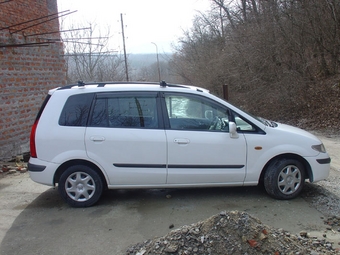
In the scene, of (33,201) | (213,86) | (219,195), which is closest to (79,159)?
(33,201)

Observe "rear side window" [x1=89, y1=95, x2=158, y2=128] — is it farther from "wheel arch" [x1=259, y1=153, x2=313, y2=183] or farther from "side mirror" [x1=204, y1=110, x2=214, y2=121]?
"wheel arch" [x1=259, y1=153, x2=313, y2=183]

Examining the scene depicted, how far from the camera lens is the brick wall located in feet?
26.3

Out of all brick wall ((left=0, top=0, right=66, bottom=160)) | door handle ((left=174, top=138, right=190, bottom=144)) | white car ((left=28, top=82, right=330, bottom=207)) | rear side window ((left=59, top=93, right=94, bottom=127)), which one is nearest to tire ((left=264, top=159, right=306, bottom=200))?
white car ((left=28, top=82, right=330, bottom=207))

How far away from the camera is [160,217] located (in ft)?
14.5

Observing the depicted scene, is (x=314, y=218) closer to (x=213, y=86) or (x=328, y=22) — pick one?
(x=328, y=22)

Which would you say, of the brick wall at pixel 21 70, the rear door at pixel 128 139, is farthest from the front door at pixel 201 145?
the brick wall at pixel 21 70

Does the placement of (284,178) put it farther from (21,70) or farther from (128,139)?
(21,70)

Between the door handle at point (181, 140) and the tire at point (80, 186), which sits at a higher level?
the door handle at point (181, 140)

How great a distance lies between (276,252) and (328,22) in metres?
15.1

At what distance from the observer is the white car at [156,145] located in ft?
15.3

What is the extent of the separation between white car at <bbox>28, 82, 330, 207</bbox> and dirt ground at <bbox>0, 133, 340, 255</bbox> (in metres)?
0.30

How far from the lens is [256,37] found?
18.2 meters

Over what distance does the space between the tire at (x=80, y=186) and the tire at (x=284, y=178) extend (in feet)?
8.24

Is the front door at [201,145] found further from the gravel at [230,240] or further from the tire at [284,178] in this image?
the gravel at [230,240]
